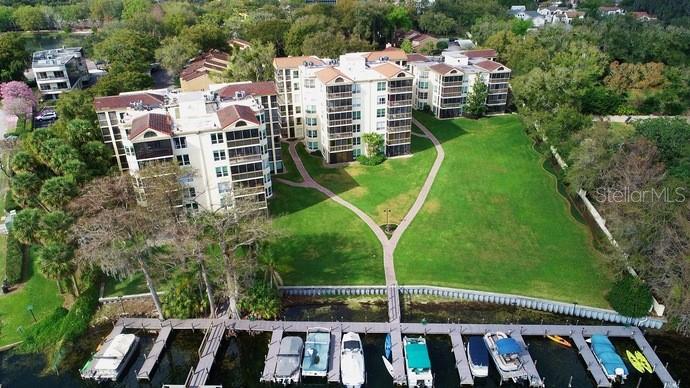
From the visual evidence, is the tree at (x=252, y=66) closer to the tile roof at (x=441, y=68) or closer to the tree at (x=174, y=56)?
the tree at (x=174, y=56)

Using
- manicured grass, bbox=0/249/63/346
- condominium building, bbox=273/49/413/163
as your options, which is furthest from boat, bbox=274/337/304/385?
condominium building, bbox=273/49/413/163

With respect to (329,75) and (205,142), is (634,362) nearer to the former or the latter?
(205,142)

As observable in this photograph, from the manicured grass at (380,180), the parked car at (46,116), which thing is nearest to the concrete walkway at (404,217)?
the manicured grass at (380,180)

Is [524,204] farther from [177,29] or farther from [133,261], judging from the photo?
[177,29]

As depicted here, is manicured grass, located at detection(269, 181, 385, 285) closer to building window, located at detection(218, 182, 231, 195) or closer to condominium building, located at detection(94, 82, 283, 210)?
condominium building, located at detection(94, 82, 283, 210)

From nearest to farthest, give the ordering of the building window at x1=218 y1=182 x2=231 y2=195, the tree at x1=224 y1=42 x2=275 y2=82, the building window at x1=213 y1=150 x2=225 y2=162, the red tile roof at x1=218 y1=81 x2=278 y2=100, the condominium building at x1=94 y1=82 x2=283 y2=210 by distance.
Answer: the condominium building at x1=94 y1=82 x2=283 y2=210
the building window at x1=213 y1=150 x2=225 y2=162
the building window at x1=218 y1=182 x2=231 y2=195
the red tile roof at x1=218 y1=81 x2=278 y2=100
the tree at x1=224 y1=42 x2=275 y2=82

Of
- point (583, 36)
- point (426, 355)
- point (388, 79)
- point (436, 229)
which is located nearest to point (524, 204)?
point (436, 229)
